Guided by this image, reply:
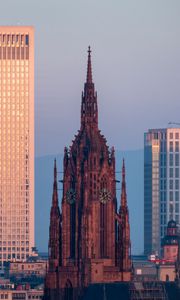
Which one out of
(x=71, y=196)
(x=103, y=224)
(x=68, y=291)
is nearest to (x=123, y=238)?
(x=103, y=224)

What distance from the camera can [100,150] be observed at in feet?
525

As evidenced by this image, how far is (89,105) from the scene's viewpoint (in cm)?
16200

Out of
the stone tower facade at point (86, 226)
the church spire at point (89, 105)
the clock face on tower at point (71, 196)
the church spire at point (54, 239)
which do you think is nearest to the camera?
the stone tower facade at point (86, 226)

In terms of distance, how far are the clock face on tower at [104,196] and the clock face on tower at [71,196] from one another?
1503mm

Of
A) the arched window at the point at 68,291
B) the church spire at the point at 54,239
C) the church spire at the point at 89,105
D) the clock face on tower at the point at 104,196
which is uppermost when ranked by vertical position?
the church spire at the point at 89,105

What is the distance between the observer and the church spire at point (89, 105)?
161375 millimetres

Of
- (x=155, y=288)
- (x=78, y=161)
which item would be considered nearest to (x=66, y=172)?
(x=78, y=161)

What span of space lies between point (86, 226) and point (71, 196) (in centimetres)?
202

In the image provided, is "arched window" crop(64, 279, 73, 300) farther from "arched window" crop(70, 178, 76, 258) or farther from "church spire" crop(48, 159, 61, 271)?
"arched window" crop(70, 178, 76, 258)

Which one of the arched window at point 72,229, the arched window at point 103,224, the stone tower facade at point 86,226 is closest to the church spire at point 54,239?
the stone tower facade at point 86,226

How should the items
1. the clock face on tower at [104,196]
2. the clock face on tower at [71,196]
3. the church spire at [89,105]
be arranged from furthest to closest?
the church spire at [89,105], the clock face on tower at [71,196], the clock face on tower at [104,196]

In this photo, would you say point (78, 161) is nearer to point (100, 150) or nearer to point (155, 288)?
point (100, 150)

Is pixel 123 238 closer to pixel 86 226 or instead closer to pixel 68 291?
pixel 86 226

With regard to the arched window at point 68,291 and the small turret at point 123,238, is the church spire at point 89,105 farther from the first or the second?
the arched window at point 68,291
